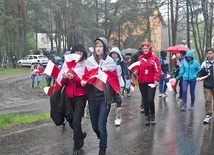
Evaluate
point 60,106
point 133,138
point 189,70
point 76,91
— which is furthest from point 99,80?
point 189,70

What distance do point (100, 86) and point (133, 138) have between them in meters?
1.85

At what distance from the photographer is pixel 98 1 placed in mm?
45562

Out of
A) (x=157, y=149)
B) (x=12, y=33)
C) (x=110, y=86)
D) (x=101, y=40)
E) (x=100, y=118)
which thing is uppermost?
(x=12, y=33)

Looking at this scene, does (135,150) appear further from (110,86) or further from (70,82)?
(70,82)

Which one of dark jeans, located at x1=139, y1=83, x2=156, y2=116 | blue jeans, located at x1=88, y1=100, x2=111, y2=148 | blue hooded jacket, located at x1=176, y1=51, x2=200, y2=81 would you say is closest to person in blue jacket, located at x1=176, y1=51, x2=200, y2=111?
blue hooded jacket, located at x1=176, y1=51, x2=200, y2=81

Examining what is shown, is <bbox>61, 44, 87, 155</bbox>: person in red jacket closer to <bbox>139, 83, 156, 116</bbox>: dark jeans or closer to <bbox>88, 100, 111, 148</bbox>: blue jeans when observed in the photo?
<bbox>88, 100, 111, 148</bbox>: blue jeans

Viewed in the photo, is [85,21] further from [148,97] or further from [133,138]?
[133,138]

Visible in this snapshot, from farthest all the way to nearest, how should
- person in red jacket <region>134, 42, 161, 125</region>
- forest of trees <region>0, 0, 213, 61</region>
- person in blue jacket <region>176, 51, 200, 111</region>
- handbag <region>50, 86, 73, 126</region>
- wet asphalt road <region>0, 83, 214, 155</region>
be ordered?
forest of trees <region>0, 0, 213, 61</region>, person in blue jacket <region>176, 51, 200, 111</region>, person in red jacket <region>134, 42, 161, 125</region>, wet asphalt road <region>0, 83, 214, 155</region>, handbag <region>50, 86, 73, 126</region>

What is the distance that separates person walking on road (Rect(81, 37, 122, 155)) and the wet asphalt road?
61 centimetres

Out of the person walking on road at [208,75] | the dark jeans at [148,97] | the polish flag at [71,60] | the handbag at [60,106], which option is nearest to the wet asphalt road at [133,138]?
the dark jeans at [148,97]

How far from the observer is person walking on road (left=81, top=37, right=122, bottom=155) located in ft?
18.3

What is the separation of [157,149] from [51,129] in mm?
2841

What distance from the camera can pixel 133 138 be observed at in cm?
692

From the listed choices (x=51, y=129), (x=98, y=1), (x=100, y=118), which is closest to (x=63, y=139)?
(x=51, y=129)
